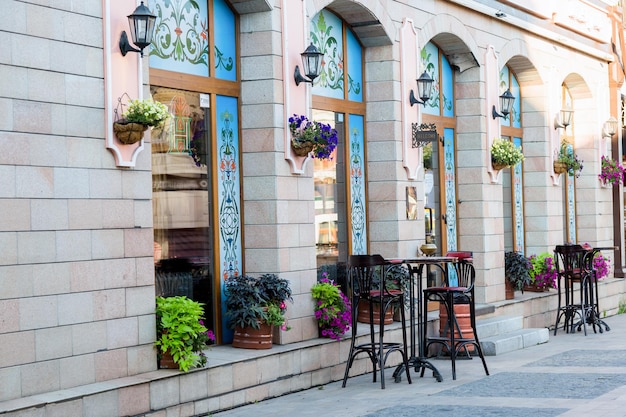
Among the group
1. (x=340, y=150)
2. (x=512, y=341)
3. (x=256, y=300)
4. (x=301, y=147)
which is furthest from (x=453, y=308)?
(x=340, y=150)

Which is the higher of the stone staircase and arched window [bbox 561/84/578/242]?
arched window [bbox 561/84/578/242]

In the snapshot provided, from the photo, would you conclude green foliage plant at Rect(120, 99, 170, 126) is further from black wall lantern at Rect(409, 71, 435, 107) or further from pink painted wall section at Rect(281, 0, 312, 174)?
black wall lantern at Rect(409, 71, 435, 107)

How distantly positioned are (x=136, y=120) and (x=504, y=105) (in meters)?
8.90

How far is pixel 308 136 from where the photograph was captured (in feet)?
36.1

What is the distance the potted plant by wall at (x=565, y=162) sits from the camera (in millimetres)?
18625

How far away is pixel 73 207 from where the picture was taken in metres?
8.31

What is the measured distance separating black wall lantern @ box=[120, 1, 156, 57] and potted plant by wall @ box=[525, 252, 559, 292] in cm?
994

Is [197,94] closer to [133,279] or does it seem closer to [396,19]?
[133,279]

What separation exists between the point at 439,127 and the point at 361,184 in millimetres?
2458

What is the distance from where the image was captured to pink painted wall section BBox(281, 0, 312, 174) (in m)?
11.1

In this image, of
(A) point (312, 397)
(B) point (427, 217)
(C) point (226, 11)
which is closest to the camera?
(A) point (312, 397)

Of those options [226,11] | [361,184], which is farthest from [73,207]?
[361,184]

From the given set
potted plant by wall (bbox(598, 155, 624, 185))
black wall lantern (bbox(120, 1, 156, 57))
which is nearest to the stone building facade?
black wall lantern (bbox(120, 1, 156, 57))

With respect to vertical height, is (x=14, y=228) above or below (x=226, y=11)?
below
